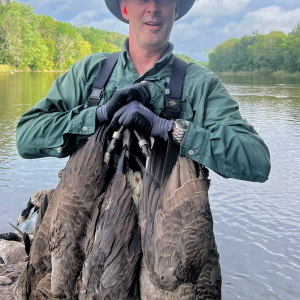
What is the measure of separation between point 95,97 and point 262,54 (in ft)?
312

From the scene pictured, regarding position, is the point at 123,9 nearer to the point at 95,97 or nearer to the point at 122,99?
the point at 95,97

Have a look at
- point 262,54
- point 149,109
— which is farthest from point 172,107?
point 262,54

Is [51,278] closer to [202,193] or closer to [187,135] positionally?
[202,193]

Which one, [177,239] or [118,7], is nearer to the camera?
[177,239]

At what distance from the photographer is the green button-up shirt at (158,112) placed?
2.45 metres

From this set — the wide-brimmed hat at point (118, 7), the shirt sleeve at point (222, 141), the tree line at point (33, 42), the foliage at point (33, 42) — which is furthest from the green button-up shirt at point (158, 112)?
the foliage at point (33, 42)

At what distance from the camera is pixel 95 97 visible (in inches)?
108

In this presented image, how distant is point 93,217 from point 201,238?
641 millimetres

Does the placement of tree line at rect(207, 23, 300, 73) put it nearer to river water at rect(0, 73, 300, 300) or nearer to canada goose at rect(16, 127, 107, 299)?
river water at rect(0, 73, 300, 300)

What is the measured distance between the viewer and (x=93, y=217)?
2.21 meters

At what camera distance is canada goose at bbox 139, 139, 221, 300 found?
1.97 m

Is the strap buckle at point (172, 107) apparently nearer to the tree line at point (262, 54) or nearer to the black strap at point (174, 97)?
the black strap at point (174, 97)

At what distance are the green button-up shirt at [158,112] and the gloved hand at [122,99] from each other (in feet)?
0.22

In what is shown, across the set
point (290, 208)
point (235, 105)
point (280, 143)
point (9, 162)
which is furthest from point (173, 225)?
point (280, 143)
